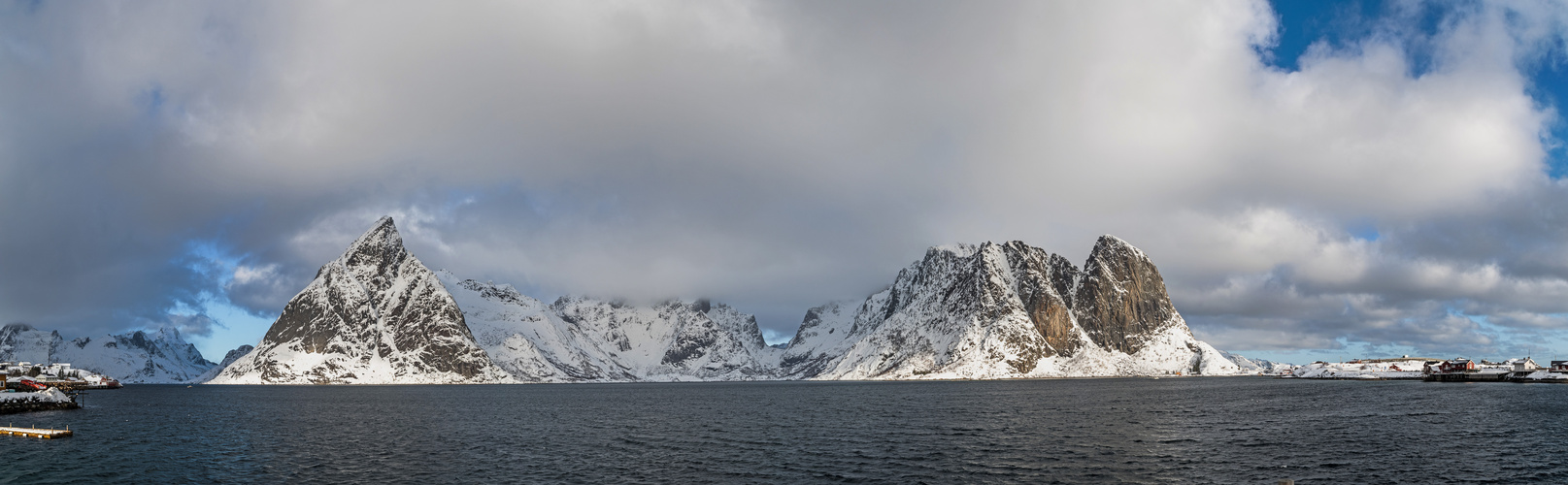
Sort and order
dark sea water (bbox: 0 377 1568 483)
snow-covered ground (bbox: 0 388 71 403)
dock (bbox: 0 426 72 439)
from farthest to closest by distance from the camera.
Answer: snow-covered ground (bbox: 0 388 71 403) < dock (bbox: 0 426 72 439) < dark sea water (bbox: 0 377 1568 483)

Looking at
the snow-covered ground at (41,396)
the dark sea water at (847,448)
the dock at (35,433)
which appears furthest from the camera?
the snow-covered ground at (41,396)

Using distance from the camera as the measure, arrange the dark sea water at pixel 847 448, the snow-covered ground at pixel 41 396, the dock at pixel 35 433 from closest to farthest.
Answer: the dark sea water at pixel 847 448
the dock at pixel 35 433
the snow-covered ground at pixel 41 396

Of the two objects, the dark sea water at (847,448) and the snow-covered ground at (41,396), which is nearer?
the dark sea water at (847,448)

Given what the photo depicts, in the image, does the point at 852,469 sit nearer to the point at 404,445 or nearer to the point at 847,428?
the point at 847,428

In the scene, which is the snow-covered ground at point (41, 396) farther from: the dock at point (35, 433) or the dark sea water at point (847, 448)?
the dock at point (35, 433)

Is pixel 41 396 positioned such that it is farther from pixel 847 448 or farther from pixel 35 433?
pixel 847 448

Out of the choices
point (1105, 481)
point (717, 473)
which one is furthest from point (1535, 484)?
point (717, 473)

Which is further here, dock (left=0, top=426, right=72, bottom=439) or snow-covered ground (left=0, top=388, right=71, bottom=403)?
snow-covered ground (left=0, top=388, right=71, bottom=403)

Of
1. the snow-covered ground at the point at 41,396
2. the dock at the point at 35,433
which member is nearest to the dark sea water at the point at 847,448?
the dock at the point at 35,433

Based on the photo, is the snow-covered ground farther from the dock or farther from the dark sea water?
the dock

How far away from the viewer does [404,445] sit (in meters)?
88.1

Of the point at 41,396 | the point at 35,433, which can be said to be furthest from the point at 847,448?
the point at 41,396

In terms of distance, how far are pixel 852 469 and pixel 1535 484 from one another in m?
46.2

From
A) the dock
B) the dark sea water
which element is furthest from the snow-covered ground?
the dock
